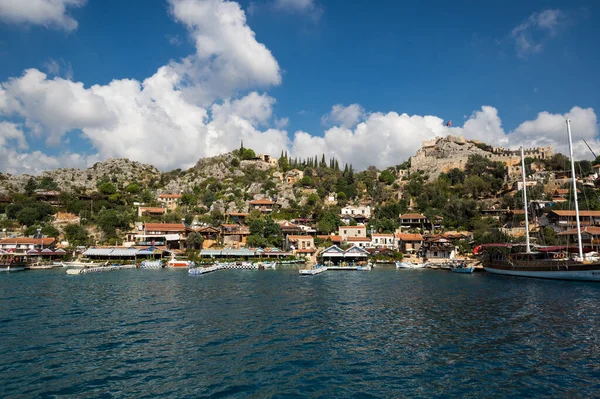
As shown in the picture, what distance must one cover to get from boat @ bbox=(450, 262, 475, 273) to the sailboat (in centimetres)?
246

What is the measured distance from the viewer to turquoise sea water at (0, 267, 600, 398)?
12.9m

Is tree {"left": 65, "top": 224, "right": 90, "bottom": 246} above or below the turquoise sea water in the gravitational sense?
above

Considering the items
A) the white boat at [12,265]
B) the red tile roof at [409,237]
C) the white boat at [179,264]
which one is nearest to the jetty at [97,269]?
the white boat at [179,264]

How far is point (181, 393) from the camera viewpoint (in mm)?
12219

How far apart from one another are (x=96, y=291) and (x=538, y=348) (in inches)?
1312

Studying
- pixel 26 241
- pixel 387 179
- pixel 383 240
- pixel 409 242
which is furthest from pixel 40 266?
pixel 387 179

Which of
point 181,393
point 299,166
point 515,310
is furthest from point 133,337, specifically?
point 299,166

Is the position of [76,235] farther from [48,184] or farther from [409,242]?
[409,242]

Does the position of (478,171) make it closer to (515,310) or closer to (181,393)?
(515,310)

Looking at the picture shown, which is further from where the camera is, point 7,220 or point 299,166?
point 299,166

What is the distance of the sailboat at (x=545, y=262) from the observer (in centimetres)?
4034

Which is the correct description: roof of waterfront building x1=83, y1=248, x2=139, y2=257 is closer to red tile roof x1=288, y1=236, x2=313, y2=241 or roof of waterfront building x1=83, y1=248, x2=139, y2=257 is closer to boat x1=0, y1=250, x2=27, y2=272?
boat x1=0, y1=250, x2=27, y2=272

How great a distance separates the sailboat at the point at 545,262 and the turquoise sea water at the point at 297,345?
11.4m

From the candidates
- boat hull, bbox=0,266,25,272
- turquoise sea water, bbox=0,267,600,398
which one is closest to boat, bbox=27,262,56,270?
boat hull, bbox=0,266,25,272
